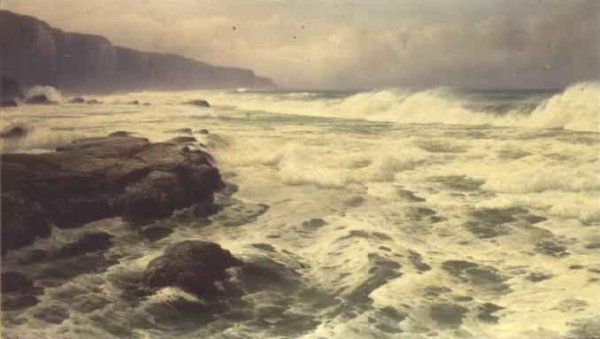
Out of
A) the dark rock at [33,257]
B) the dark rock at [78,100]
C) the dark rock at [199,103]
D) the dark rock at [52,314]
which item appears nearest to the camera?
the dark rock at [52,314]

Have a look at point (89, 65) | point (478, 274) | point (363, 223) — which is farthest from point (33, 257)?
point (478, 274)

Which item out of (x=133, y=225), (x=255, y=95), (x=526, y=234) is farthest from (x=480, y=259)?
(x=133, y=225)

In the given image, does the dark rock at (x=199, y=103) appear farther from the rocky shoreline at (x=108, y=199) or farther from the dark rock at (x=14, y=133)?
the dark rock at (x=14, y=133)

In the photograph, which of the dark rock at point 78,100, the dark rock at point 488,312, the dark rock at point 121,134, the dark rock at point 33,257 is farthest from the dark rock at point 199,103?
the dark rock at point 488,312

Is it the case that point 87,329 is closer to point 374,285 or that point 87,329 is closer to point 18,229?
point 18,229

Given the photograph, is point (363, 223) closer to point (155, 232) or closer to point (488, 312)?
point (488, 312)
